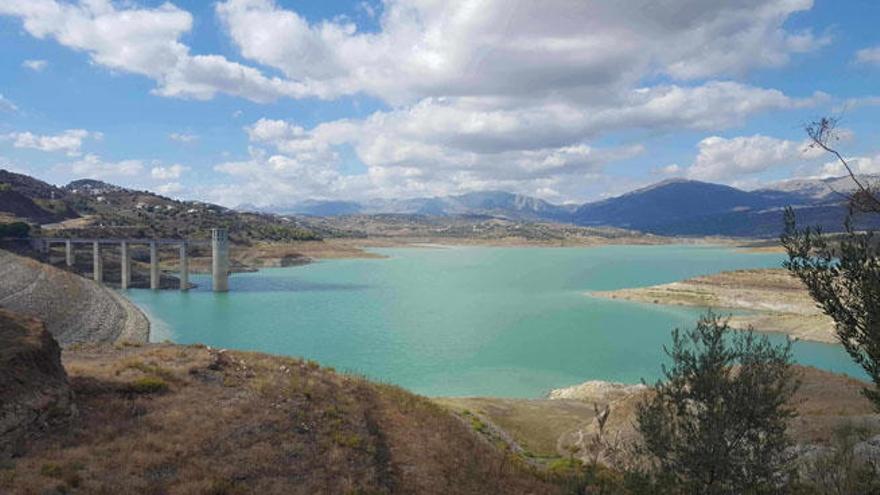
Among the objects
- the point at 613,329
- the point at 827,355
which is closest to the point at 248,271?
the point at 613,329

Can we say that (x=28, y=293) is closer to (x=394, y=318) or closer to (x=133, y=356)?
(x=394, y=318)

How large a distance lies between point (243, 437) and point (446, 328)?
63112mm

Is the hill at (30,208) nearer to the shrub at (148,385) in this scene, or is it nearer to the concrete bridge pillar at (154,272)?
the concrete bridge pillar at (154,272)

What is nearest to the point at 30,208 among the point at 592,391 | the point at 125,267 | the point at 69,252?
the point at 69,252

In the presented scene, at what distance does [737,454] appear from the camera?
12539 millimetres

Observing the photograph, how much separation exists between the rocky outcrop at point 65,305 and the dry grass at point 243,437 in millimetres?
43806

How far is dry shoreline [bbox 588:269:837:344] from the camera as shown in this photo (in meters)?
79.6

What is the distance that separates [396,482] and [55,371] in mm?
12251

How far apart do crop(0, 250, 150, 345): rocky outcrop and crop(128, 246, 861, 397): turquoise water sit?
17.0 ft

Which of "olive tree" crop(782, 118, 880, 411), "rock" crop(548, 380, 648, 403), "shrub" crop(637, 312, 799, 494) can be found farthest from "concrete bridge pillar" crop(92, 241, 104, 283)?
"olive tree" crop(782, 118, 880, 411)

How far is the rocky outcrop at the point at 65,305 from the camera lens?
218 feet

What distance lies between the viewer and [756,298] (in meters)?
97.3

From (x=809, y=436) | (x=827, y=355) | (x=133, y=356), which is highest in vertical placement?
(x=133, y=356)

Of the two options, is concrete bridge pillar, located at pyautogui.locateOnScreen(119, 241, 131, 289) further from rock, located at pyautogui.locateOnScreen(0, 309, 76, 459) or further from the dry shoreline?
rock, located at pyautogui.locateOnScreen(0, 309, 76, 459)
